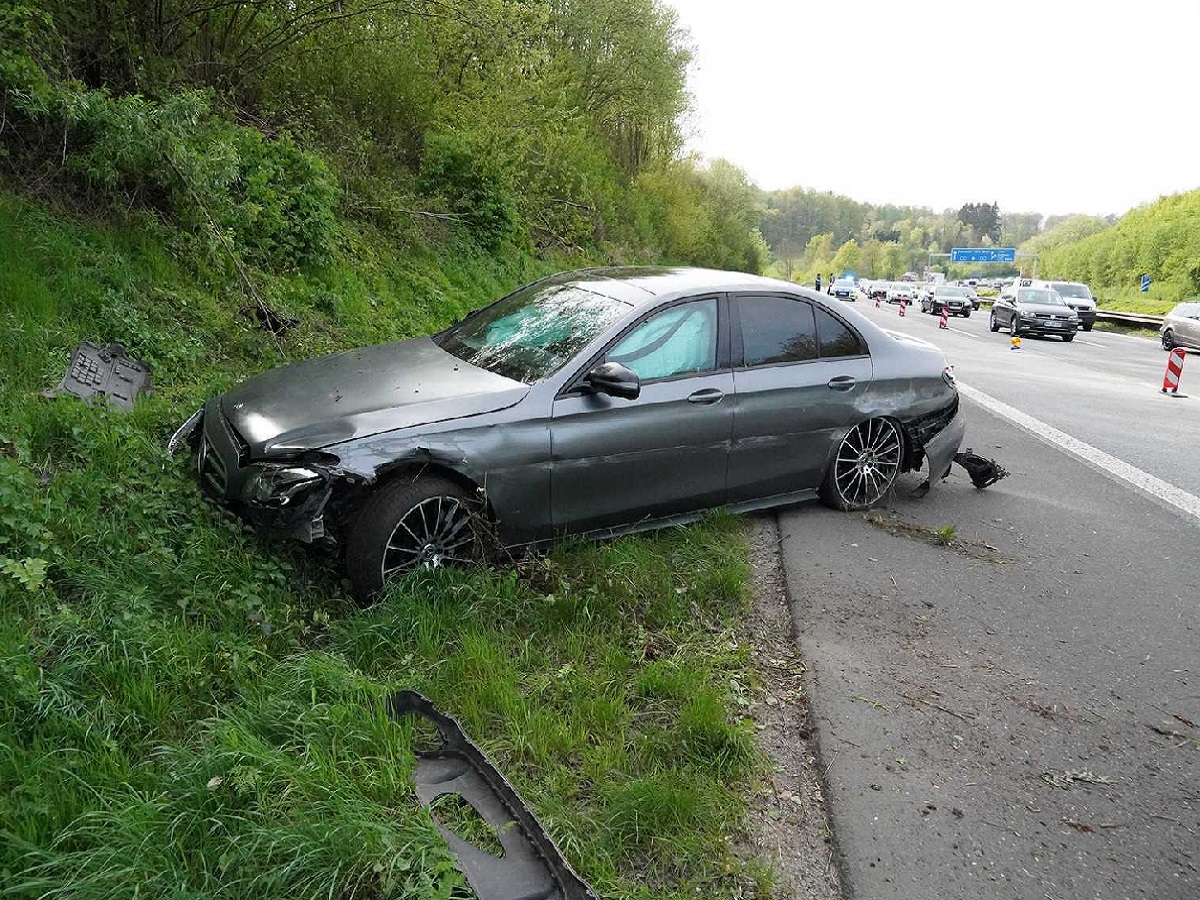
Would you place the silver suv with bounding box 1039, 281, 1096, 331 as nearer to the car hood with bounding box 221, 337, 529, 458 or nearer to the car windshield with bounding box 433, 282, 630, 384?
the car windshield with bounding box 433, 282, 630, 384

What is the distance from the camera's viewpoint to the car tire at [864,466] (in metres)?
5.81

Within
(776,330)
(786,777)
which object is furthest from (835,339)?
(786,777)

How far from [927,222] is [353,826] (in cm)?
19755

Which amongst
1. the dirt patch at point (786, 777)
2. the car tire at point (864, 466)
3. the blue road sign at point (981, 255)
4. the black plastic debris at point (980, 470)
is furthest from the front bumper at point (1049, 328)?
the blue road sign at point (981, 255)

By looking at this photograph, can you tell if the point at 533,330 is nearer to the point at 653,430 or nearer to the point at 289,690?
the point at 653,430

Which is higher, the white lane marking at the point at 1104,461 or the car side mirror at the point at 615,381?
the car side mirror at the point at 615,381

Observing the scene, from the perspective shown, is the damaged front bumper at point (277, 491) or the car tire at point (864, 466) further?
the car tire at point (864, 466)

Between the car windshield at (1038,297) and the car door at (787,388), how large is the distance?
23304mm

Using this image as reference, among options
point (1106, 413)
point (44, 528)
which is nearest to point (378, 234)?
point (44, 528)

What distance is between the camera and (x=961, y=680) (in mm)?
3791

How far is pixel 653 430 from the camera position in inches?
187

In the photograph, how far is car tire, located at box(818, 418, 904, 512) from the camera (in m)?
5.81

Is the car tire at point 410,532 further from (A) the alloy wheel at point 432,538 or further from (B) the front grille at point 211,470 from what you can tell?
(B) the front grille at point 211,470

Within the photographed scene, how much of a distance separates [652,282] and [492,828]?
360cm
